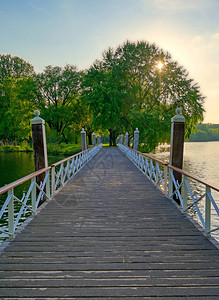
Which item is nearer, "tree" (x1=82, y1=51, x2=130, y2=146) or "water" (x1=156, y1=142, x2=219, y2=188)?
"water" (x1=156, y1=142, x2=219, y2=188)

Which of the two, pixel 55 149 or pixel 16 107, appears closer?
pixel 55 149

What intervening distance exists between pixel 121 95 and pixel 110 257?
83.4 feet

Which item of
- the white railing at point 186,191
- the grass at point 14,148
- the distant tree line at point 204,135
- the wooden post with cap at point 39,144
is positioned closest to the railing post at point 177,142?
the white railing at point 186,191

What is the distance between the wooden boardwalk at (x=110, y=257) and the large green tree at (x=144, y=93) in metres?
20.2

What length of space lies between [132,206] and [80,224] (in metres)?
1.69

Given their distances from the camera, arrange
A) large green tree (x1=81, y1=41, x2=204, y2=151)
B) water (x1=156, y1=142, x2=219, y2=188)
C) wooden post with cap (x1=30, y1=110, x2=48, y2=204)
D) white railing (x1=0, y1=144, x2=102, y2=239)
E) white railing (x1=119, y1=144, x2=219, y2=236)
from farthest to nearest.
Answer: large green tree (x1=81, y1=41, x2=204, y2=151) → water (x1=156, y1=142, x2=219, y2=188) → wooden post with cap (x1=30, y1=110, x2=48, y2=204) → white railing (x1=119, y1=144, x2=219, y2=236) → white railing (x1=0, y1=144, x2=102, y2=239)

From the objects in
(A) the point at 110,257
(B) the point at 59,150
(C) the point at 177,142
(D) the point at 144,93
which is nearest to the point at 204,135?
(D) the point at 144,93

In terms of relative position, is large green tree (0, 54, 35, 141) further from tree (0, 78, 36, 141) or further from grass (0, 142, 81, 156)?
grass (0, 142, 81, 156)

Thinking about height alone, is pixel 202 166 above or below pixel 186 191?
below

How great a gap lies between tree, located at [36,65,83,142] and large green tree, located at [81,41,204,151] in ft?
25.0

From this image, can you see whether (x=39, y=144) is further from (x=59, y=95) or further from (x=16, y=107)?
(x=16, y=107)

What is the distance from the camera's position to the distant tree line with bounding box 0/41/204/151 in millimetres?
26391

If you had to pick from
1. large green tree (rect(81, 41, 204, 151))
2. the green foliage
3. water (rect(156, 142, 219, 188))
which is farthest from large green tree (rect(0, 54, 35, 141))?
water (rect(156, 142, 219, 188))

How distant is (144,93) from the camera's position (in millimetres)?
30438
